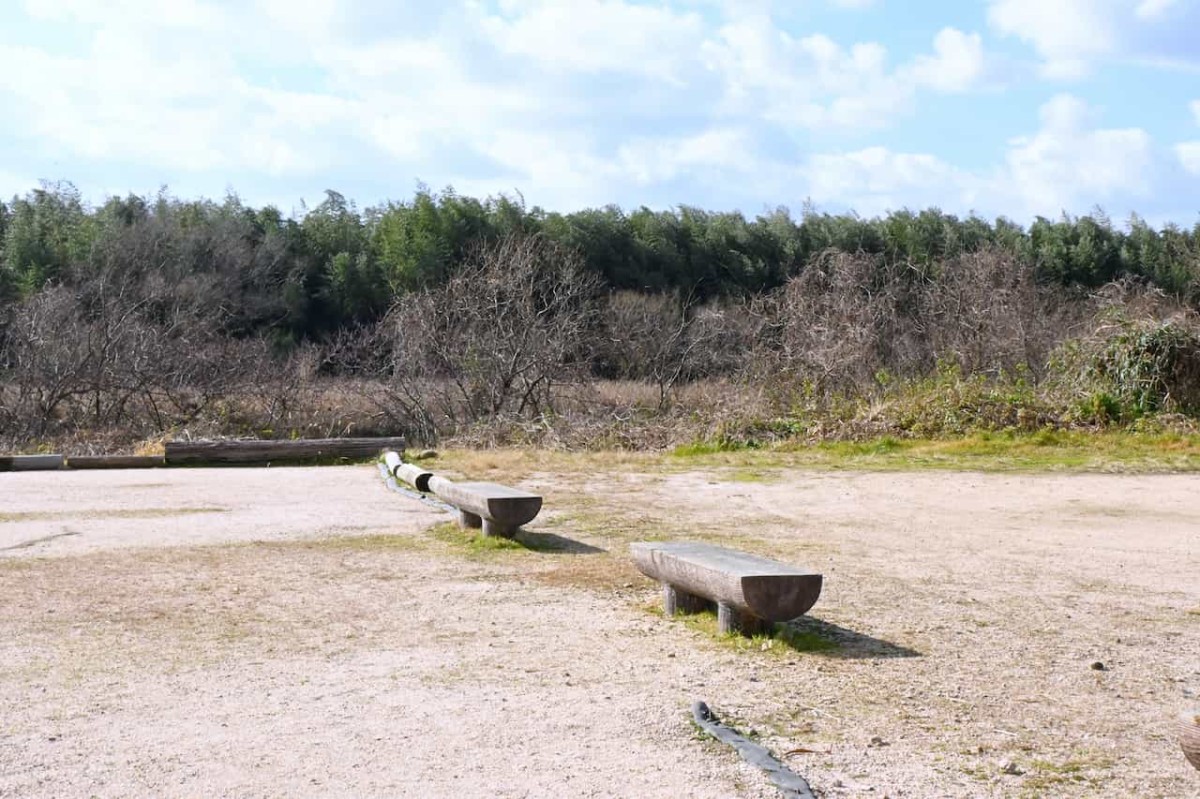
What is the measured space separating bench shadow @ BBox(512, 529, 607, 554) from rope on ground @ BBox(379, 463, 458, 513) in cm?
167

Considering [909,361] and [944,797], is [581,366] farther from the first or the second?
[944,797]

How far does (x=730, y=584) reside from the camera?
202 inches

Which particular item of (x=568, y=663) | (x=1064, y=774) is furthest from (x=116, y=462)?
(x=1064, y=774)

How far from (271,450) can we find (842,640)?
11.9 m

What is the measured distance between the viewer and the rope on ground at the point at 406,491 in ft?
34.6

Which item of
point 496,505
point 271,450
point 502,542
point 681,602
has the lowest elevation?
point 271,450

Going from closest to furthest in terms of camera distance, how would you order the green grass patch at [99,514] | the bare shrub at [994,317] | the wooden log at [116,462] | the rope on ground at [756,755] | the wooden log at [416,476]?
the rope on ground at [756,755], the green grass patch at [99,514], the wooden log at [416,476], the wooden log at [116,462], the bare shrub at [994,317]

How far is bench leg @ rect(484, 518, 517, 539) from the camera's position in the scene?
27.0 feet

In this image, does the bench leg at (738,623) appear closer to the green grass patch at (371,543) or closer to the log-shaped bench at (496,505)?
the log-shaped bench at (496,505)

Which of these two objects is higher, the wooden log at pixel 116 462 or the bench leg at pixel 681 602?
the bench leg at pixel 681 602

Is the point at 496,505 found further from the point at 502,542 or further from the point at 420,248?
the point at 420,248

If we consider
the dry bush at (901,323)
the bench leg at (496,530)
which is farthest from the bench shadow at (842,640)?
the dry bush at (901,323)

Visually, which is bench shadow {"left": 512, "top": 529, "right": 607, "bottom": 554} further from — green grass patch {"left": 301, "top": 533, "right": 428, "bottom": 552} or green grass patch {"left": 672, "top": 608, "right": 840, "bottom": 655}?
green grass patch {"left": 672, "top": 608, "right": 840, "bottom": 655}

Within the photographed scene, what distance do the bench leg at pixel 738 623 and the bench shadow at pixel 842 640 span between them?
0.27 feet
